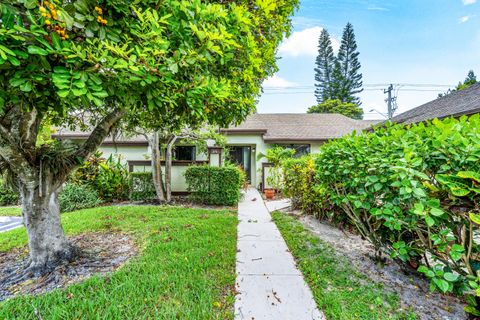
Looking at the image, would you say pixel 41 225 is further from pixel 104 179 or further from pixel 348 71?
pixel 348 71

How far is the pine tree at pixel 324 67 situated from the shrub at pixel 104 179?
29.5 m

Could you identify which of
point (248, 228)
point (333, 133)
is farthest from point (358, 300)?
point (333, 133)

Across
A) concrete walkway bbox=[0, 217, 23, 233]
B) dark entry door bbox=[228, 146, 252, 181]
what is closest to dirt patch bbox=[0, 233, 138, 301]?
concrete walkway bbox=[0, 217, 23, 233]

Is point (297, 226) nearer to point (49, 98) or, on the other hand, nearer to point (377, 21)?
point (49, 98)

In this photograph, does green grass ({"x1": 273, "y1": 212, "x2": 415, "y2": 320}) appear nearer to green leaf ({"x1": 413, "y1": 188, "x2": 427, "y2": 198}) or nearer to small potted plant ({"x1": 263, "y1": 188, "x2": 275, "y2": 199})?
green leaf ({"x1": 413, "y1": 188, "x2": 427, "y2": 198})

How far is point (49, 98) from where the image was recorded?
1.78 metres

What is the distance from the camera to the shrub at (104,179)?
8.62 meters

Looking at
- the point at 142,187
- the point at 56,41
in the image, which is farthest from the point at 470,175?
the point at 142,187

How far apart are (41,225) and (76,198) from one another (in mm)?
5514

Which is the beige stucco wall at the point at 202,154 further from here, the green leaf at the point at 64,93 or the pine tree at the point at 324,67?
the pine tree at the point at 324,67

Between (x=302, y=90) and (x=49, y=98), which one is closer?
(x=49, y=98)

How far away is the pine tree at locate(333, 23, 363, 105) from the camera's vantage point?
30.6m

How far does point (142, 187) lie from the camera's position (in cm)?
862

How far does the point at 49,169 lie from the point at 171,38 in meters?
2.81
